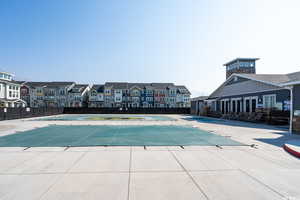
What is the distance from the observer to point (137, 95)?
49.3m

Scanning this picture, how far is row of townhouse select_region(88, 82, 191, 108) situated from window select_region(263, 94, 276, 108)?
3373cm

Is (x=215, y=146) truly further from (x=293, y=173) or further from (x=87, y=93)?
(x=87, y=93)

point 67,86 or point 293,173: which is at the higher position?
point 67,86

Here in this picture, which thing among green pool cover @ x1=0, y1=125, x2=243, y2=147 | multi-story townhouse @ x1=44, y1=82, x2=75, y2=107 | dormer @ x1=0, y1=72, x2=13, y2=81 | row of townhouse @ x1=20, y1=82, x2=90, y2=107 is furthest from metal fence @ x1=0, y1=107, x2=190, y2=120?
green pool cover @ x1=0, y1=125, x2=243, y2=147

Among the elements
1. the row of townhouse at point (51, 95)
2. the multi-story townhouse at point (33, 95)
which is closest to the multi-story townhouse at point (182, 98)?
the row of townhouse at point (51, 95)

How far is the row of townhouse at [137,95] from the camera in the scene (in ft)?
160

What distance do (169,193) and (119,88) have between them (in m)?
47.4

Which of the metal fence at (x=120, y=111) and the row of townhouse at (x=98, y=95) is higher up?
the row of townhouse at (x=98, y=95)

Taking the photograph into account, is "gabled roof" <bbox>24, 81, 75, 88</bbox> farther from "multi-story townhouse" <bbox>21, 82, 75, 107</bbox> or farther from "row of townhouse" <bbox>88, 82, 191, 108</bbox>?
"row of townhouse" <bbox>88, 82, 191, 108</bbox>

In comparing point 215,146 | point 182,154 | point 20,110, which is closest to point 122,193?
point 182,154

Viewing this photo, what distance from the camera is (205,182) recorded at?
3586 millimetres

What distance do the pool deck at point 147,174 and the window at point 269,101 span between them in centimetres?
1310

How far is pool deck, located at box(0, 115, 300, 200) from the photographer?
3115 millimetres

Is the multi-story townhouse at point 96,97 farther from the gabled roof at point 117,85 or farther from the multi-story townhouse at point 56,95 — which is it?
the multi-story townhouse at point 56,95
